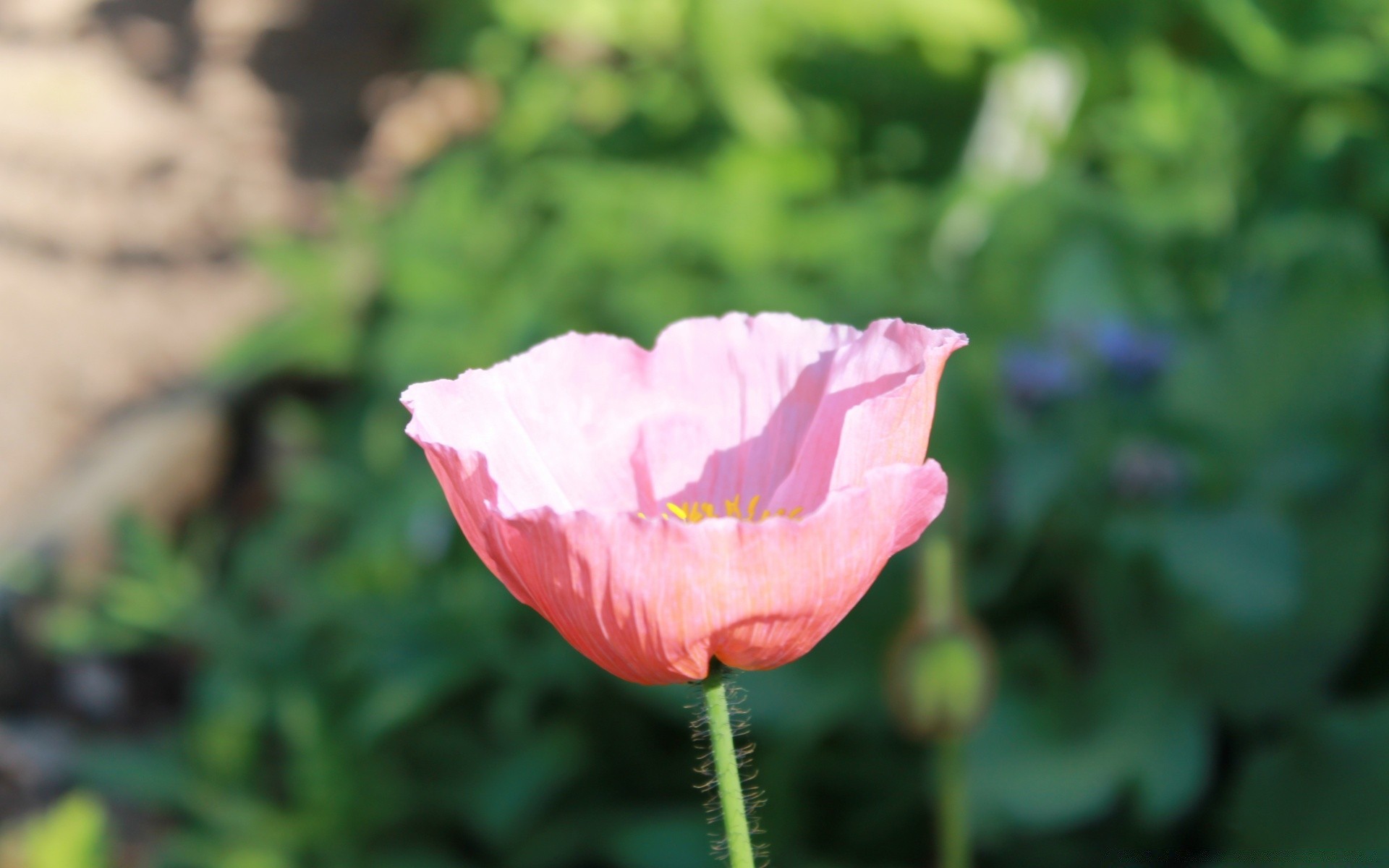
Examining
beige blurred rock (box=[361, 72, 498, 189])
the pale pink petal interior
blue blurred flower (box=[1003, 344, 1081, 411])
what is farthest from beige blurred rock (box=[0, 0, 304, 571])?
the pale pink petal interior

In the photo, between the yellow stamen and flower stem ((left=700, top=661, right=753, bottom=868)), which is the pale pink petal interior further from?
flower stem ((left=700, top=661, right=753, bottom=868))

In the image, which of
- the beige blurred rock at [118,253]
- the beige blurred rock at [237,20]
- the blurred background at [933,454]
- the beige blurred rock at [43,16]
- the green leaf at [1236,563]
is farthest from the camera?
the beige blurred rock at [237,20]

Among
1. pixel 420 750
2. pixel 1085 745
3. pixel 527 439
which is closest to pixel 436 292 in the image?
pixel 420 750

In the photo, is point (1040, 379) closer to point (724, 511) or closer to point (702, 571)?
point (724, 511)

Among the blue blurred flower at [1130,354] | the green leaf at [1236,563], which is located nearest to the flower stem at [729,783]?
the green leaf at [1236,563]

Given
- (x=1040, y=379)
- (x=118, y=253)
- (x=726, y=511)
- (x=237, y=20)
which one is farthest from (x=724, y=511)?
(x=237, y=20)

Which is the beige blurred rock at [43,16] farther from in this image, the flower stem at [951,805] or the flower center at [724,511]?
the flower center at [724,511]

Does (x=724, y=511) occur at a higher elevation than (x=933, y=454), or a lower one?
lower

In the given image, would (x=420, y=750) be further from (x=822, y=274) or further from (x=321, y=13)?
(x=321, y=13)
